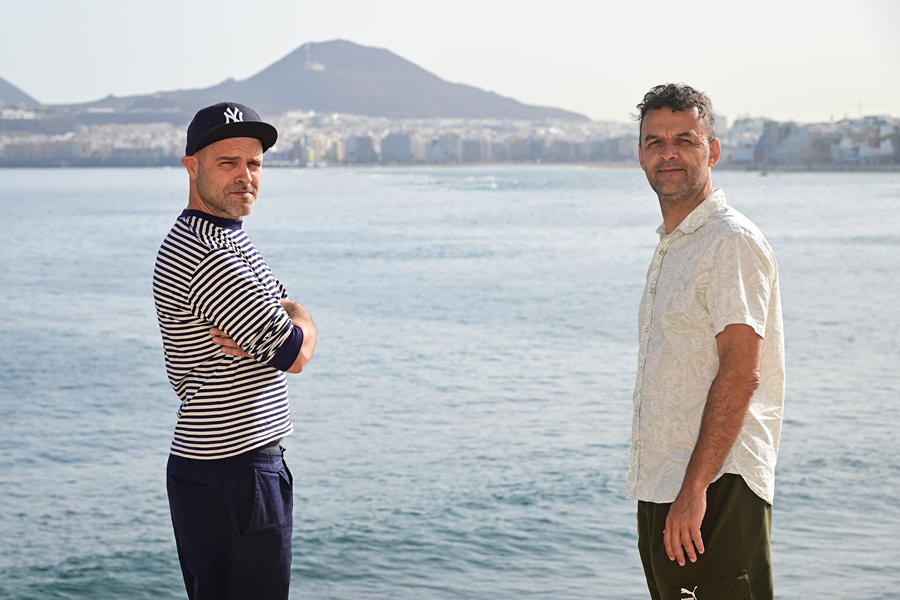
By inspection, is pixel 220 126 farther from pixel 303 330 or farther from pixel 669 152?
pixel 669 152

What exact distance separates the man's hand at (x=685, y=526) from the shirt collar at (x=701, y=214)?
0.52 m

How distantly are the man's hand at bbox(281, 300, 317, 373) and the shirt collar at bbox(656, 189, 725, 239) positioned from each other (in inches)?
31.2

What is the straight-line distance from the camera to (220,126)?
195 cm

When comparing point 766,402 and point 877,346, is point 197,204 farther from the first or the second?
point 877,346

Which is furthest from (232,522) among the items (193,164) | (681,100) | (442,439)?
(442,439)

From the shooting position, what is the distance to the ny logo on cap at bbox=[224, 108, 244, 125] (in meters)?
1.97

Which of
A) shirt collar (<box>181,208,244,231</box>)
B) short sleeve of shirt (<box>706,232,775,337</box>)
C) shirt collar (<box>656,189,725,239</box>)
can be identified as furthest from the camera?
shirt collar (<box>181,208,244,231</box>)

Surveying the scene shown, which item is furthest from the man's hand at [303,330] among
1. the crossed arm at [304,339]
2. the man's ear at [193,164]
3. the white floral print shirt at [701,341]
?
the white floral print shirt at [701,341]

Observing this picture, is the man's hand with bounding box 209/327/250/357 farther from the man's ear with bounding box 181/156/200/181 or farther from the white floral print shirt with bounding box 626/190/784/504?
the white floral print shirt with bounding box 626/190/784/504

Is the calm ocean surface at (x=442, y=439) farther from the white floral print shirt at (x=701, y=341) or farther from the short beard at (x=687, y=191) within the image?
the short beard at (x=687, y=191)

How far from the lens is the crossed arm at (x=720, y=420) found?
175cm

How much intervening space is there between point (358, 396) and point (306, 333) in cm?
801

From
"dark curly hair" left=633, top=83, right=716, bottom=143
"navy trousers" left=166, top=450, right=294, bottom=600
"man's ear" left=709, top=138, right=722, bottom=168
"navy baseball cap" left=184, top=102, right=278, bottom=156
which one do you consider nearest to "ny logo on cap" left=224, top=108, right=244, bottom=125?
"navy baseball cap" left=184, top=102, right=278, bottom=156

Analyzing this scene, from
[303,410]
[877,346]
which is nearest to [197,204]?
[303,410]
